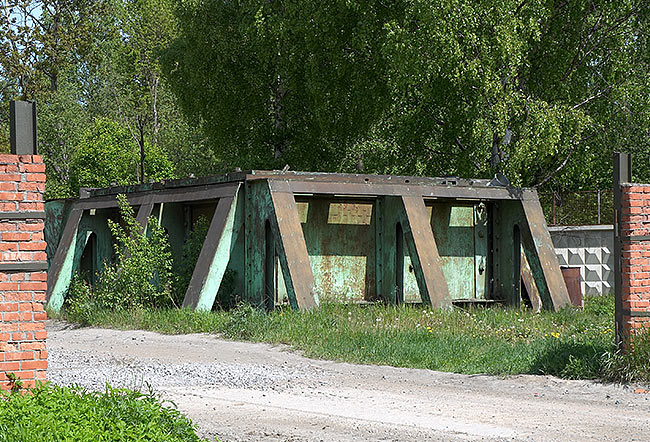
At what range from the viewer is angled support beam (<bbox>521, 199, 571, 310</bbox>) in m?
17.8

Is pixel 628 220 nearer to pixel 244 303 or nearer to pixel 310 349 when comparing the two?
pixel 310 349

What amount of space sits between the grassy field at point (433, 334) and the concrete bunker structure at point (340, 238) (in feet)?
2.67

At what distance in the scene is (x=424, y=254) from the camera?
1631 cm

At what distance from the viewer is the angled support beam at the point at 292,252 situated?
48.6ft

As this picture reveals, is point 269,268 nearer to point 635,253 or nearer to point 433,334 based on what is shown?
point 433,334

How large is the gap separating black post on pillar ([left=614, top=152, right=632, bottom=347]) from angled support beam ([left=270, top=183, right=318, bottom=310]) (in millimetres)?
5673

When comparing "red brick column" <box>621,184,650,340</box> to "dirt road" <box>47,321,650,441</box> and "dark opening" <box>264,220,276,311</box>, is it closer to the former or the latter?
"dirt road" <box>47,321,650,441</box>

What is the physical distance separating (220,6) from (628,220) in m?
23.5

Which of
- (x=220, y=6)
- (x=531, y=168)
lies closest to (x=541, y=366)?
(x=531, y=168)

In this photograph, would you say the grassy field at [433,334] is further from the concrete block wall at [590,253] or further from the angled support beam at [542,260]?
the concrete block wall at [590,253]

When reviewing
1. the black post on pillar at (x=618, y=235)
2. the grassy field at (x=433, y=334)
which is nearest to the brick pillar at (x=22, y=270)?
the grassy field at (x=433, y=334)

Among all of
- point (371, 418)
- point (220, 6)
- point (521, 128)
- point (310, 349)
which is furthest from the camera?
point (220, 6)

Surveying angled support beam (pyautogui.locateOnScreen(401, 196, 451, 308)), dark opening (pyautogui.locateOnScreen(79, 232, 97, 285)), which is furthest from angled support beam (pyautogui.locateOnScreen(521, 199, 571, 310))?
dark opening (pyautogui.locateOnScreen(79, 232, 97, 285))

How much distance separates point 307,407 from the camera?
28.5 ft
